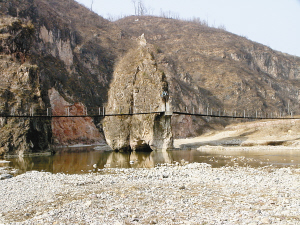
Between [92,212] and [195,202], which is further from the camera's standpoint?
[195,202]

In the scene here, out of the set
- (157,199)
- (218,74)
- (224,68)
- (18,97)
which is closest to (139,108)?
(18,97)

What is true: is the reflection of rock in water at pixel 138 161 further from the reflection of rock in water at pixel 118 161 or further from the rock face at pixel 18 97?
the rock face at pixel 18 97

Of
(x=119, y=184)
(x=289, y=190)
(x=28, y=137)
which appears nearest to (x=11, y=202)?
(x=119, y=184)

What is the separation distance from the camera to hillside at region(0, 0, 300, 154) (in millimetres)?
31219

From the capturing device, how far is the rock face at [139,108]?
3122 cm

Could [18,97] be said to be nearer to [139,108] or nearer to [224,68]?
[139,108]

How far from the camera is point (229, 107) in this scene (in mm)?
67000

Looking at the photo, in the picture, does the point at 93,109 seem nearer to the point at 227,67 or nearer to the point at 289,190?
the point at 227,67

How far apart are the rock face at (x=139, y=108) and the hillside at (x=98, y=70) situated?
0.70 m

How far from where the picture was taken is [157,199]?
9.77 meters

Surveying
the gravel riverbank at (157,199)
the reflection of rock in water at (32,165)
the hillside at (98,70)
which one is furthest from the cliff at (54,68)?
the gravel riverbank at (157,199)

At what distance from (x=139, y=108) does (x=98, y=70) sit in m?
32.4

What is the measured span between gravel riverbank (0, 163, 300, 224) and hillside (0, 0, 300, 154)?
17405 millimetres

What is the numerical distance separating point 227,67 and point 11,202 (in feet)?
242
